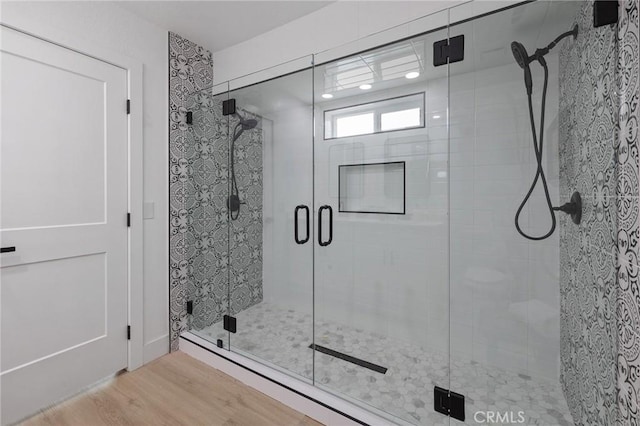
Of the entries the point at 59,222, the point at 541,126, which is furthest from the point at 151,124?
the point at 541,126

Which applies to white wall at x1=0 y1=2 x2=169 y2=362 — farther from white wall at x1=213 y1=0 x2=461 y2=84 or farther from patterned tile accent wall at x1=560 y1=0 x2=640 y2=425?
patterned tile accent wall at x1=560 y1=0 x2=640 y2=425

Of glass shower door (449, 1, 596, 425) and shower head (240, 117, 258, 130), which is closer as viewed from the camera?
glass shower door (449, 1, 596, 425)

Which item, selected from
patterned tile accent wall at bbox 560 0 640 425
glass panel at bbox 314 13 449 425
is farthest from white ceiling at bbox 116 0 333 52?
patterned tile accent wall at bbox 560 0 640 425

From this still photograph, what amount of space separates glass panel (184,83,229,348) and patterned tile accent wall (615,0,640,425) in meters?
2.20

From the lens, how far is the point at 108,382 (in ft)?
6.47

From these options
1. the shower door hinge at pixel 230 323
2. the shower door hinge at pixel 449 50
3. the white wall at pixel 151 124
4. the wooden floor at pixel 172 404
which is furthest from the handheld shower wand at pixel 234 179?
the shower door hinge at pixel 449 50

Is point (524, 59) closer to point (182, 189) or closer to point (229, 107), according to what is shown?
point (229, 107)

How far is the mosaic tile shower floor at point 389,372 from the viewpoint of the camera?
1.51 metres

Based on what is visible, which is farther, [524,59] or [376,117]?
[376,117]

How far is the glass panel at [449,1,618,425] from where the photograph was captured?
1.19 meters

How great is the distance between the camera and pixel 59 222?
1789mm

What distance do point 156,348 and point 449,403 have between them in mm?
2076

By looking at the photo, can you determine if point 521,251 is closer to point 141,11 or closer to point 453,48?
point 453,48

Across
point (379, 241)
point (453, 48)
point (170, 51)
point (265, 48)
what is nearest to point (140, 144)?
point (170, 51)
